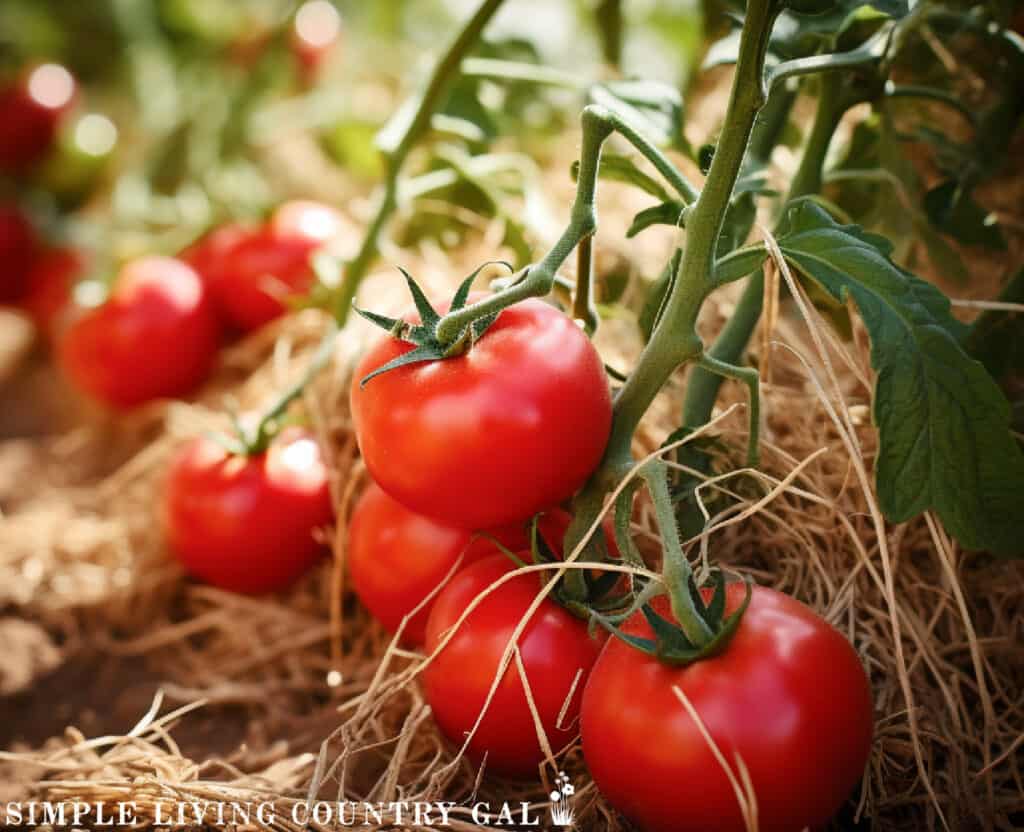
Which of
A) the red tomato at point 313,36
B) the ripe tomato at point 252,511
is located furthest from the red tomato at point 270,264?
the red tomato at point 313,36

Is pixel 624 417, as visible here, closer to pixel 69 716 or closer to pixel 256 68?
pixel 69 716

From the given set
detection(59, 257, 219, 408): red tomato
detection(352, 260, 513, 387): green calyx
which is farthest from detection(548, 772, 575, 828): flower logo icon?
detection(59, 257, 219, 408): red tomato

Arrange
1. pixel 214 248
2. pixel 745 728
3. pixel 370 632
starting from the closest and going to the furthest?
pixel 745 728 < pixel 370 632 < pixel 214 248

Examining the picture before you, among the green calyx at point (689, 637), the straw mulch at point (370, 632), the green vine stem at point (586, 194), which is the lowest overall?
the straw mulch at point (370, 632)

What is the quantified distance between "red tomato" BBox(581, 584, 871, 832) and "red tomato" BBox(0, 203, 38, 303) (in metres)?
1.80

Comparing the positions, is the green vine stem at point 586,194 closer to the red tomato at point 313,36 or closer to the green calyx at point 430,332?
the green calyx at point 430,332

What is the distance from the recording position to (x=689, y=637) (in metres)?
0.68

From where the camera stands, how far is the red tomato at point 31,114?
2064 millimetres

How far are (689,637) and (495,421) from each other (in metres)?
0.21

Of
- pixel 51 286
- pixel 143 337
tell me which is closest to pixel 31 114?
pixel 51 286

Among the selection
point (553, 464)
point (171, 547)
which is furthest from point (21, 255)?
A: point (553, 464)

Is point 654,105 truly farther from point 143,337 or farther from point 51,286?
point 51,286

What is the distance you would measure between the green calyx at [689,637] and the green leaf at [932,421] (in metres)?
0.16

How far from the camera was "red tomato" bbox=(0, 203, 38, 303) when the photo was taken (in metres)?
2.01
